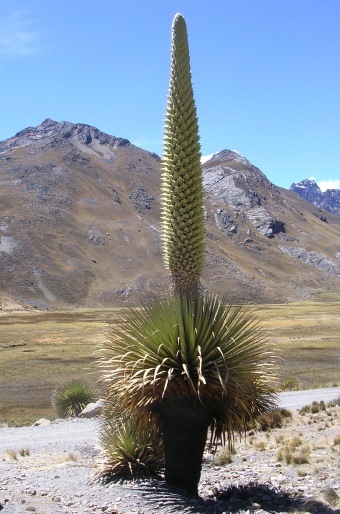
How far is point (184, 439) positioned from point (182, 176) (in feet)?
11.5

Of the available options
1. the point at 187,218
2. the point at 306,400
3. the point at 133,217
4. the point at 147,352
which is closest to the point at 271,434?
the point at 306,400

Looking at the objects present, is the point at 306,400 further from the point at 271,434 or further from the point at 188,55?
the point at 188,55

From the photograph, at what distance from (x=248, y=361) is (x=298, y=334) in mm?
65333

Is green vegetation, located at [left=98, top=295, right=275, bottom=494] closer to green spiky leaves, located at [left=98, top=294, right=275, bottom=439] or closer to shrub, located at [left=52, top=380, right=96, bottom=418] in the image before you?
green spiky leaves, located at [left=98, top=294, right=275, bottom=439]

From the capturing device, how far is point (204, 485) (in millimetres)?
9820

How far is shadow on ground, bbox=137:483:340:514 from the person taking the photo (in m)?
7.35

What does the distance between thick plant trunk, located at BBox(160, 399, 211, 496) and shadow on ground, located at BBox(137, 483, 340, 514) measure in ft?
0.64

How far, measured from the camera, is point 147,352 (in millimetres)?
7477

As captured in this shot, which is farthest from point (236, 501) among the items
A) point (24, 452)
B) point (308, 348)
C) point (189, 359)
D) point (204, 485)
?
point (308, 348)

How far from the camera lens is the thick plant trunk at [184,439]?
764 centimetres

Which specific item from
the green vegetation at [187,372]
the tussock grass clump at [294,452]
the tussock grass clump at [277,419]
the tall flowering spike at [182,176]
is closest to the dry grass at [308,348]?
the tussock grass clump at [277,419]

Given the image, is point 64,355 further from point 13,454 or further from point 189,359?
point 189,359

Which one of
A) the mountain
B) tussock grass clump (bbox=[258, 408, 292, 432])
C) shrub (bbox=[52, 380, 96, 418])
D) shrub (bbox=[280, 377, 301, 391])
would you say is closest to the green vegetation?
tussock grass clump (bbox=[258, 408, 292, 432])

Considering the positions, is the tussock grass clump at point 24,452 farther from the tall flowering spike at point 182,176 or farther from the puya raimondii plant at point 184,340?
the tall flowering spike at point 182,176
